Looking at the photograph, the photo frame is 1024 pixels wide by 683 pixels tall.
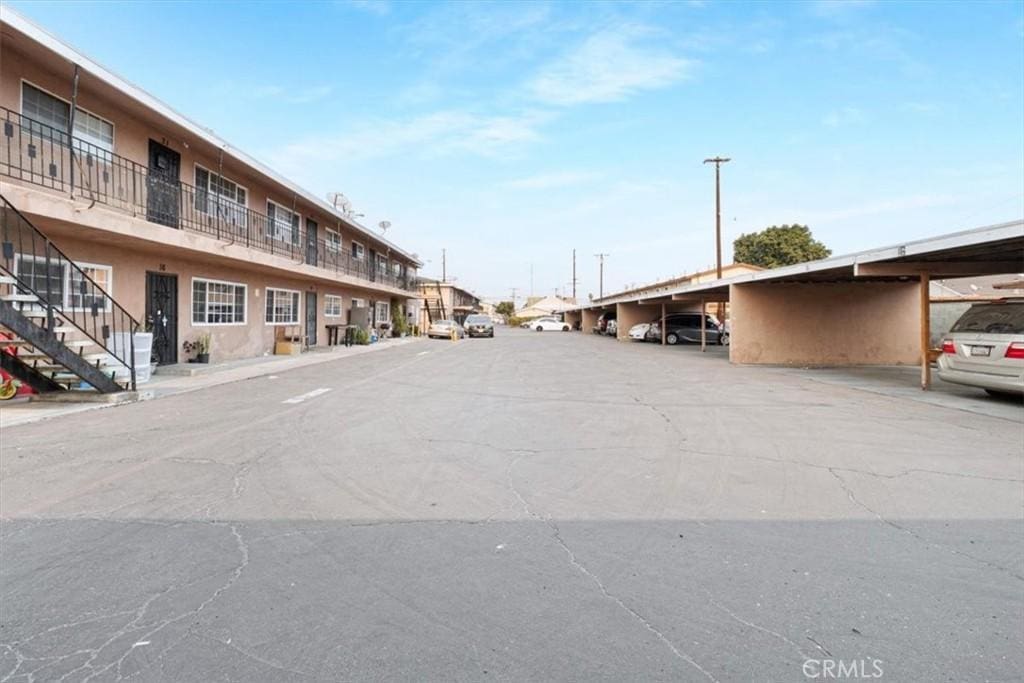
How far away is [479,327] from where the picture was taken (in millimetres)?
39656

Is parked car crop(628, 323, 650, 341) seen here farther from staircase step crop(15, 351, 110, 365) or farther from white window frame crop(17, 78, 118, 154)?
staircase step crop(15, 351, 110, 365)

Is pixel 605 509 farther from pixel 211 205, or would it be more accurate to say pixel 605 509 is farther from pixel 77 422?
Answer: pixel 211 205

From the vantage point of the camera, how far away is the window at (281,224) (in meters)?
19.6

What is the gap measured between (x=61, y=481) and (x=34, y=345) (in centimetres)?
440

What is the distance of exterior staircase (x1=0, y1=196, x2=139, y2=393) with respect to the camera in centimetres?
817

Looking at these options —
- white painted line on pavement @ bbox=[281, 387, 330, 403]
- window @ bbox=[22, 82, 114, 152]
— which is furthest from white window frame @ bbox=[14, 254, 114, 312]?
white painted line on pavement @ bbox=[281, 387, 330, 403]

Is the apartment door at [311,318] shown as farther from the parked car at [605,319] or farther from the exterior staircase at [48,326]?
the parked car at [605,319]

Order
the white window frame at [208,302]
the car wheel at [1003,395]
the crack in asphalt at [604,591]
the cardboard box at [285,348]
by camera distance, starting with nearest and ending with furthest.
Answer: the crack in asphalt at [604,591], the car wheel at [1003,395], the white window frame at [208,302], the cardboard box at [285,348]

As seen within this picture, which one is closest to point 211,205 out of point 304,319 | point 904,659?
point 304,319

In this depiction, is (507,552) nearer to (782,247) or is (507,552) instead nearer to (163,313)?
(163,313)

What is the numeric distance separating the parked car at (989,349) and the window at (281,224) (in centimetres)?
1916

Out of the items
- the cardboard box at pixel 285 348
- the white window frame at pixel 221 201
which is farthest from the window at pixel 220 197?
the cardboard box at pixel 285 348

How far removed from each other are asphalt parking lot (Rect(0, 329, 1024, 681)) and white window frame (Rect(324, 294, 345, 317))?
62.7 ft

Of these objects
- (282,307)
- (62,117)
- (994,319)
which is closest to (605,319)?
(282,307)
